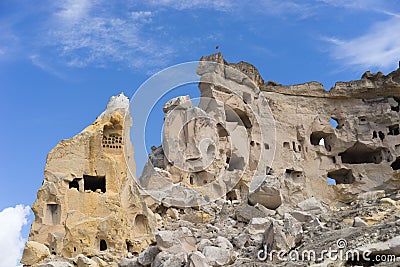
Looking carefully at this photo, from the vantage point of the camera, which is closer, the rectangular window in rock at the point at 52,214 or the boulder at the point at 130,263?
the boulder at the point at 130,263

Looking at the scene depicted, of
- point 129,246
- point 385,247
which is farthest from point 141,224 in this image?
point 385,247

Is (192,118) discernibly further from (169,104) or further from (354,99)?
(354,99)

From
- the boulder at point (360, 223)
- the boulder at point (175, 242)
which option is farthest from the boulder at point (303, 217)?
the boulder at point (175, 242)

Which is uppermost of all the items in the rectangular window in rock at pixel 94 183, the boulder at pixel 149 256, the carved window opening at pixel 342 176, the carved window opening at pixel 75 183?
the carved window opening at pixel 342 176

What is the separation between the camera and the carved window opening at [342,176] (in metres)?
38.6

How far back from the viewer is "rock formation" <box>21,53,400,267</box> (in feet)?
58.8

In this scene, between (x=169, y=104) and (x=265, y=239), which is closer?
(x=265, y=239)

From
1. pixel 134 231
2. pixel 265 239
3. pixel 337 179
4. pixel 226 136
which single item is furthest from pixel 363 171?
pixel 265 239

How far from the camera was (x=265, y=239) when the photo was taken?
17.4 meters

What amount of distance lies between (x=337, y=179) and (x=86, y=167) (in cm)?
1963

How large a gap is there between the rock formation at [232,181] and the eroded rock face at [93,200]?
5cm

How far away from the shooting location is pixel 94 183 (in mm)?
27172

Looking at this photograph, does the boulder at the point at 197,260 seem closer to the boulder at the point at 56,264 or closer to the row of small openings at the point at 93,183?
the boulder at the point at 56,264

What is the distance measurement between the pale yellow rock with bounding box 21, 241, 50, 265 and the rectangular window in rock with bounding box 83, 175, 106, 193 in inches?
169
